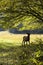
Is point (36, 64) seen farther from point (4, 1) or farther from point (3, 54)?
point (3, 54)

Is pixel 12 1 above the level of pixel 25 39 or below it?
above

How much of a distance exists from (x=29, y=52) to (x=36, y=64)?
1273mm

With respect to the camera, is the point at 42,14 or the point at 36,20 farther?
the point at 36,20

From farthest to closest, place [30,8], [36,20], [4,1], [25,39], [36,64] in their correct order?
[25,39] → [36,20] → [30,8] → [4,1] → [36,64]

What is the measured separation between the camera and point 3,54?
16.6m

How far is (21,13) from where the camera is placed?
10.3 meters

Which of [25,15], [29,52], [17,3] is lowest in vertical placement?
[29,52]

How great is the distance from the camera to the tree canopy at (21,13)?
9508 millimetres

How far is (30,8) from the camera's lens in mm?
10016

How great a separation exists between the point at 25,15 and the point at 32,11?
→ 0.33 m

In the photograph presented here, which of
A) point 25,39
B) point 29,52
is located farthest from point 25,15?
point 25,39

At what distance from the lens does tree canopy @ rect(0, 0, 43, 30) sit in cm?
951

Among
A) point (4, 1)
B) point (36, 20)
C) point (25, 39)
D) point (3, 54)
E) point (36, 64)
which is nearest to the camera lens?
point (36, 64)

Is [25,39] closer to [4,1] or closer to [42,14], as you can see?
[42,14]
